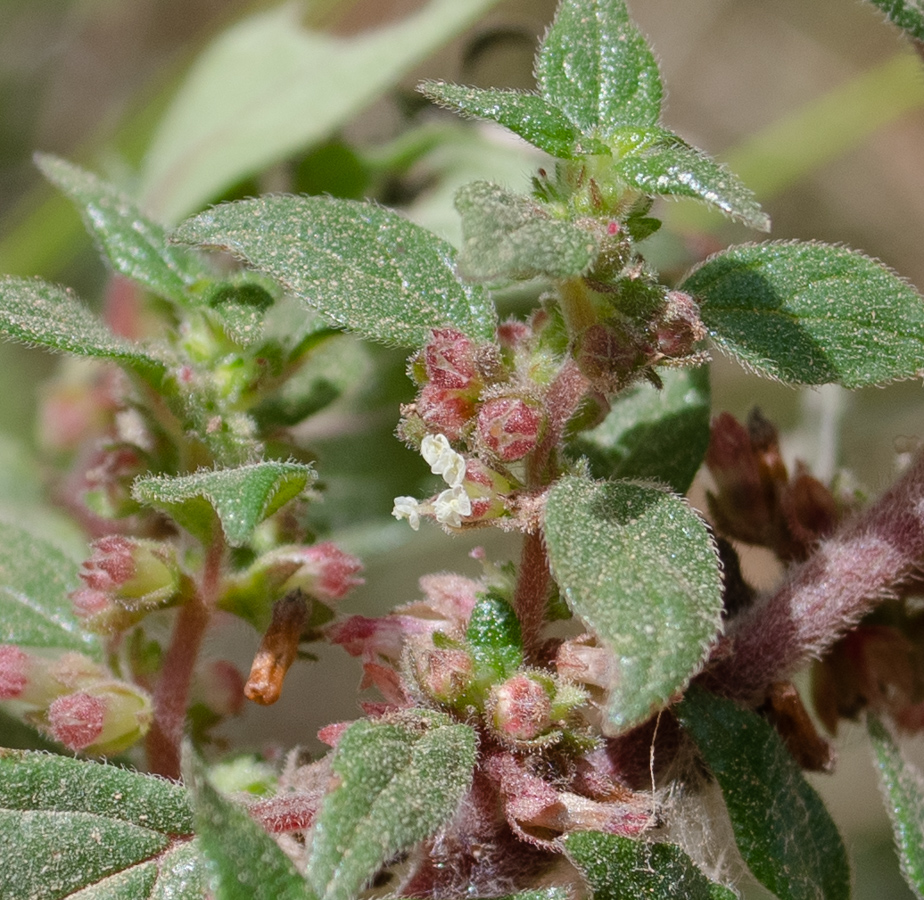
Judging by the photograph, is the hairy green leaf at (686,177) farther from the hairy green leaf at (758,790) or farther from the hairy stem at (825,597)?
the hairy green leaf at (758,790)

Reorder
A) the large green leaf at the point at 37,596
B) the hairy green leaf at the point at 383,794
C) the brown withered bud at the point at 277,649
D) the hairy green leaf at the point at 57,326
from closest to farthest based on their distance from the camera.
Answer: the hairy green leaf at the point at 383,794 < the hairy green leaf at the point at 57,326 < the brown withered bud at the point at 277,649 < the large green leaf at the point at 37,596

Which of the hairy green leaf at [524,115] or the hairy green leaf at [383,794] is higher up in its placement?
the hairy green leaf at [524,115]

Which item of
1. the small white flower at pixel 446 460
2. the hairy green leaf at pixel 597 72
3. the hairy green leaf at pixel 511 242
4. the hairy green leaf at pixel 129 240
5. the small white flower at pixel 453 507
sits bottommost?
the hairy green leaf at pixel 129 240

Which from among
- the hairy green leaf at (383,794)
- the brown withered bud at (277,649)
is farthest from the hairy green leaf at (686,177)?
the brown withered bud at (277,649)

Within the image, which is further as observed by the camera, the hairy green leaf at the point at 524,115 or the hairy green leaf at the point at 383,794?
the hairy green leaf at the point at 524,115

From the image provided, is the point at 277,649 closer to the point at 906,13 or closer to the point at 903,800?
the point at 903,800

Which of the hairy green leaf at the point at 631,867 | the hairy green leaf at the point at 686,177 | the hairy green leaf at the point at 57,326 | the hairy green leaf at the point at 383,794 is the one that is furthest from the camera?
the hairy green leaf at the point at 57,326
